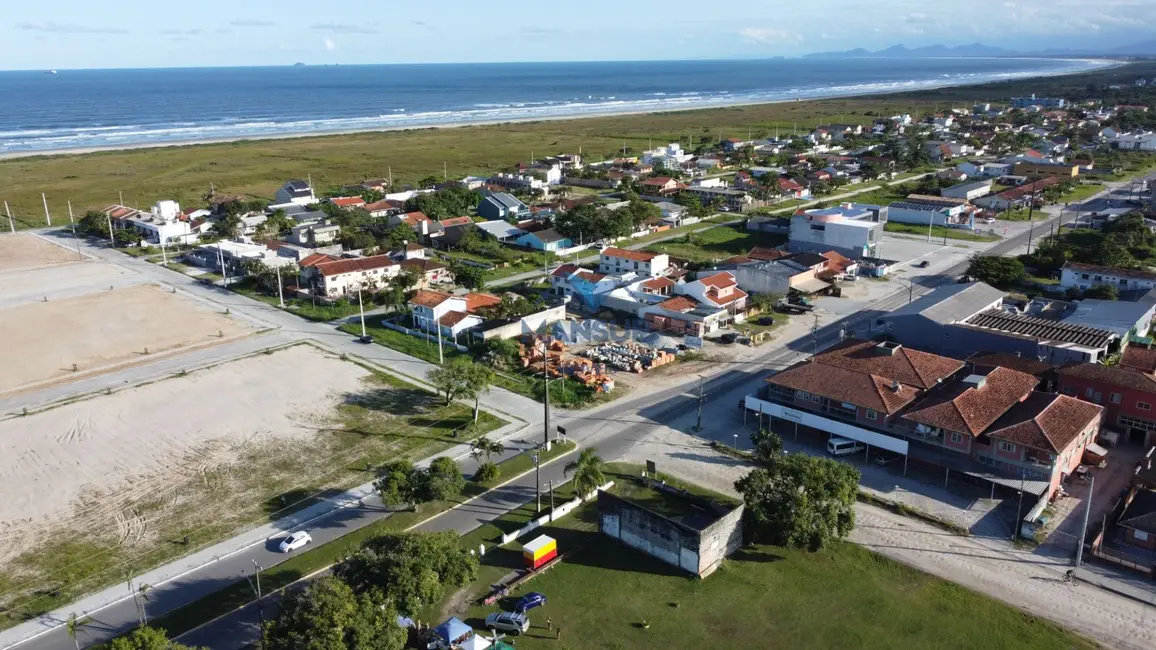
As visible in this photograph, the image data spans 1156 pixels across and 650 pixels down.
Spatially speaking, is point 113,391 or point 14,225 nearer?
point 113,391

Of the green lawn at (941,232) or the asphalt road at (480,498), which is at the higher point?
the green lawn at (941,232)

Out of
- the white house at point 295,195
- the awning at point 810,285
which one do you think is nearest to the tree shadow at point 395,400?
the awning at point 810,285

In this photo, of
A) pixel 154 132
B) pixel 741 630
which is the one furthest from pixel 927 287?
pixel 154 132

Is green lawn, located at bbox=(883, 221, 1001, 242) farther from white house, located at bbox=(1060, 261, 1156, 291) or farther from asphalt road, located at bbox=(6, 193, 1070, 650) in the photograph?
asphalt road, located at bbox=(6, 193, 1070, 650)

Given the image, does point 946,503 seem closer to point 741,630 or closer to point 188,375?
point 741,630

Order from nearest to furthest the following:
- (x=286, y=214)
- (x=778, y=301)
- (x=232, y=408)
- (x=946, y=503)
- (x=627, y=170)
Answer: (x=946, y=503) → (x=232, y=408) → (x=778, y=301) → (x=286, y=214) → (x=627, y=170)

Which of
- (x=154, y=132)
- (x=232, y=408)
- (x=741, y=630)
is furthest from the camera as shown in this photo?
(x=154, y=132)

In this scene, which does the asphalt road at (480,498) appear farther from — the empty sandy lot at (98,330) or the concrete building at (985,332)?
the empty sandy lot at (98,330)

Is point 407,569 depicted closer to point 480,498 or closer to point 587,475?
point 480,498
